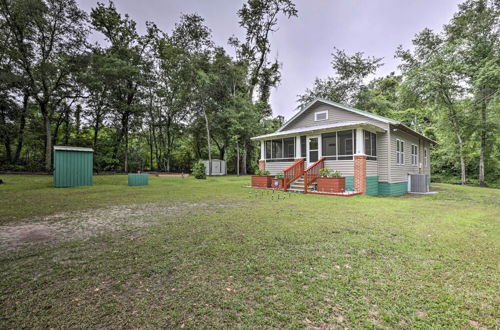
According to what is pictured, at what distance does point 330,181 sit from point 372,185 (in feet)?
8.06

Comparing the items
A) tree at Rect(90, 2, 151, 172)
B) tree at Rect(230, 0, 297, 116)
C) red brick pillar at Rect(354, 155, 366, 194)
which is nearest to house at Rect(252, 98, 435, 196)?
red brick pillar at Rect(354, 155, 366, 194)

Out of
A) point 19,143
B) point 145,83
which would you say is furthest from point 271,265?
point 19,143

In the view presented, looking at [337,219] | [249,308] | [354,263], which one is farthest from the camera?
[337,219]

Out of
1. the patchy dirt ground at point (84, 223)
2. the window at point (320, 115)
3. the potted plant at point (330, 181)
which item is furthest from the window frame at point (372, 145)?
the patchy dirt ground at point (84, 223)

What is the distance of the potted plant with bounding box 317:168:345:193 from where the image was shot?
893 centimetres

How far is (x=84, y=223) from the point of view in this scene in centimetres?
438

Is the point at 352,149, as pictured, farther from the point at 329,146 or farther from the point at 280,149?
the point at 280,149

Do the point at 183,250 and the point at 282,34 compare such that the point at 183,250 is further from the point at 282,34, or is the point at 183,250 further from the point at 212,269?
the point at 282,34

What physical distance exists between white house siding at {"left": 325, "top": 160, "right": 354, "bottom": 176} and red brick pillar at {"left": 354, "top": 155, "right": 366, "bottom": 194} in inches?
10.6

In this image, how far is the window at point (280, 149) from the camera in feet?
41.5

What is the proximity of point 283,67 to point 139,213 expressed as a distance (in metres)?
26.1

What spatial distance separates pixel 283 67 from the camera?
2661 centimetres

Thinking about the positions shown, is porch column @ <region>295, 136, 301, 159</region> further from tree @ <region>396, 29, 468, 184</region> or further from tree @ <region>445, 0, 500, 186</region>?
tree @ <region>445, 0, 500, 186</region>

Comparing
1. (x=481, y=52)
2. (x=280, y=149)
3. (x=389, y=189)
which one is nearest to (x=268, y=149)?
(x=280, y=149)
